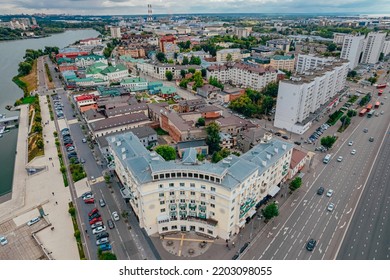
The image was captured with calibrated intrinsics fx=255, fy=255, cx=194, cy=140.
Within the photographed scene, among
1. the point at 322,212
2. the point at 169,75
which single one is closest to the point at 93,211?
the point at 322,212

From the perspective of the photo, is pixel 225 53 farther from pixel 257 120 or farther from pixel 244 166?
pixel 244 166

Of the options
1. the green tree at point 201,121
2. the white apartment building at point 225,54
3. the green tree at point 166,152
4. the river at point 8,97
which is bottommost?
the river at point 8,97

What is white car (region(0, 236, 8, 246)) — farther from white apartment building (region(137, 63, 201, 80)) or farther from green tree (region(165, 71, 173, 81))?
white apartment building (region(137, 63, 201, 80))

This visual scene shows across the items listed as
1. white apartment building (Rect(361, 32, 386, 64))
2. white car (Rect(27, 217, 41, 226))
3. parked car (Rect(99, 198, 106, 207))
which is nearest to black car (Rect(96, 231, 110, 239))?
parked car (Rect(99, 198, 106, 207))

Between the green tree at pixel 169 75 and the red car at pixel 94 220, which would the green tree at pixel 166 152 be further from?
the green tree at pixel 169 75

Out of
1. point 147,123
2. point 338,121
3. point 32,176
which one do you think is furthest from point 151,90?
point 338,121

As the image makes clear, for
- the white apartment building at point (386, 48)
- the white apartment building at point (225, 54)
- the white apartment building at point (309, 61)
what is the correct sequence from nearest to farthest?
the white apartment building at point (309, 61) < the white apartment building at point (225, 54) < the white apartment building at point (386, 48)

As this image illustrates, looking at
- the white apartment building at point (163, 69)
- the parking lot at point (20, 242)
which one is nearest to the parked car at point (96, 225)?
the parking lot at point (20, 242)
